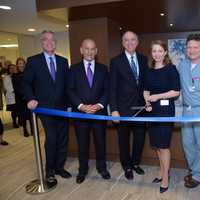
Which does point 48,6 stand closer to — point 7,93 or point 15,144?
point 15,144

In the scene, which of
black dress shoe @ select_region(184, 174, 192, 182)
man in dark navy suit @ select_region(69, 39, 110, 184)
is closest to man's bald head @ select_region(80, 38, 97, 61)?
man in dark navy suit @ select_region(69, 39, 110, 184)

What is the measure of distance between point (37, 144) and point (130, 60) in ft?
4.40

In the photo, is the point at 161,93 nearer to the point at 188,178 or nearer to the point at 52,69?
the point at 188,178

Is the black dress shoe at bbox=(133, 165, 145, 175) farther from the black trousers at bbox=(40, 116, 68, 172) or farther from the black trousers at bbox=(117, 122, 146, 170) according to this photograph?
the black trousers at bbox=(40, 116, 68, 172)

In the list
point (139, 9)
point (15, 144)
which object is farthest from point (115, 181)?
point (15, 144)

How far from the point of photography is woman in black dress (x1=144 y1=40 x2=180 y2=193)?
8.17 feet

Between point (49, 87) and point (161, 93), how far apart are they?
116cm

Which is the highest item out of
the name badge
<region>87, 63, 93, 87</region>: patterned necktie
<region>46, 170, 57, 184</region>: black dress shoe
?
<region>87, 63, 93, 87</region>: patterned necktie

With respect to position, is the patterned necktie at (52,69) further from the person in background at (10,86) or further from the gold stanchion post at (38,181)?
the person in background at (10,86)

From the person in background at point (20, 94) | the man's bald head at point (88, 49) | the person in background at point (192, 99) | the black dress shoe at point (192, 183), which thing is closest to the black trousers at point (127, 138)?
the person in background at point (192, 99)

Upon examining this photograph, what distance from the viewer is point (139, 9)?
10.9 feet

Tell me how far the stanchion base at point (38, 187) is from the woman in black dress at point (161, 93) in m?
1.17

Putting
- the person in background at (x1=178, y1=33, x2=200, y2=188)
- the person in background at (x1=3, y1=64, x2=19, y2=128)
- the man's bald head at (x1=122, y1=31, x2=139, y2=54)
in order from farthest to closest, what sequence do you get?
the person in background at (x1=3, y1=64, x2=19, y2=128) → the man's bald head at (x1=122, y1=31, x2=139, y2=54) → the person in background at (x1=178, y1=33, x2=200, y2=188)

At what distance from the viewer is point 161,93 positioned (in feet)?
8.35
